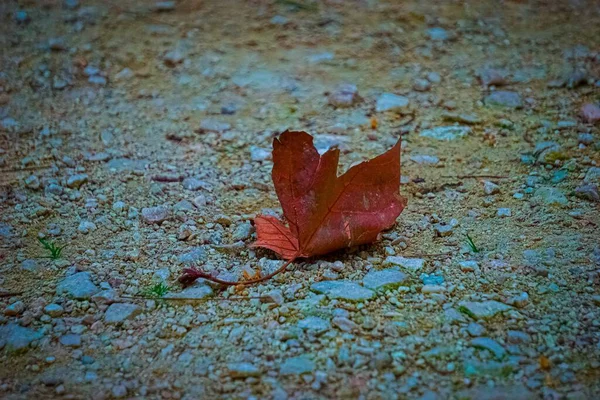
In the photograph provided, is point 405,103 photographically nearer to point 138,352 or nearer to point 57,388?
point 138,352

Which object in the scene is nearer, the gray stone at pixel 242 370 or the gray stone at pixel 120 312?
the gray stone at pixel 242 370

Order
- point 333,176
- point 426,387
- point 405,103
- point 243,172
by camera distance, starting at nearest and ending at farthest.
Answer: point 426,387 → point 333,176 → point 243,172 → point 405,103

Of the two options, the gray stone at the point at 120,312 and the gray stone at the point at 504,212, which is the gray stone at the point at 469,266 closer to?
Answer: the gray stone at the point at 504,212

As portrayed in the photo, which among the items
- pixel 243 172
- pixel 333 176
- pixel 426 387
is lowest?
pixel 426 387

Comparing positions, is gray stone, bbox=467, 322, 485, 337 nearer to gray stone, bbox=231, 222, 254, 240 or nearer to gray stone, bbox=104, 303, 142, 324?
gray stone, bbox=231, 222, 254, 240

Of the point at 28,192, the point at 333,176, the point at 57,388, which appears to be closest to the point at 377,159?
the point at 333,176

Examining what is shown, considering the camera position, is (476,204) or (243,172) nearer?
(476,204)

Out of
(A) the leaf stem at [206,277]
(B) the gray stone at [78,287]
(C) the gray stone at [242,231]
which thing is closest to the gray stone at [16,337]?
(B) the gray stone at [78,287]
